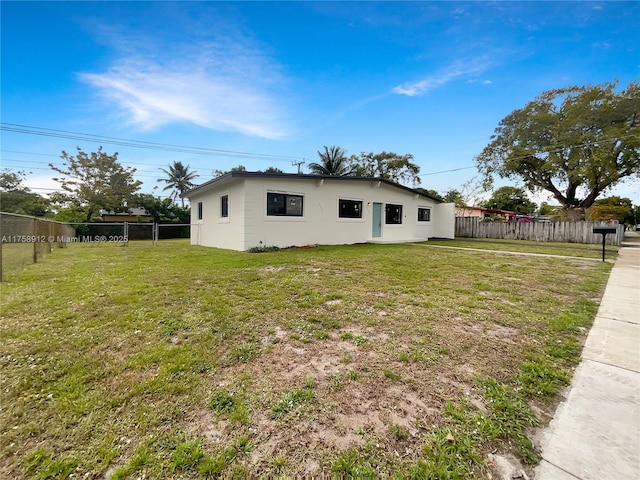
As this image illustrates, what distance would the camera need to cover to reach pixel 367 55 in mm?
11633

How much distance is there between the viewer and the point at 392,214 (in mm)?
15406

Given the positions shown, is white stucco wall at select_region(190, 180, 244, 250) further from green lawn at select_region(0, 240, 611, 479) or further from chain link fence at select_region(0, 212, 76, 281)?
green lawn at select_region(0, 240, 611, 479)

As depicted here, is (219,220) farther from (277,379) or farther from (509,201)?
(509,201)

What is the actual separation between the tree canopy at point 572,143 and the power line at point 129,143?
21436 millimetres

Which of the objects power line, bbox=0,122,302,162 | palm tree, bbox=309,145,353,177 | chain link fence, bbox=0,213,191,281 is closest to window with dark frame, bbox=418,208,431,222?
palm tree, bbox=309,145,353,177

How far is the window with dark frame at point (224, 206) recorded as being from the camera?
39.9 feet

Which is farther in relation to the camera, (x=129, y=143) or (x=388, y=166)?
(x=388, y=166)

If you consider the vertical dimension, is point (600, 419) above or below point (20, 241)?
below

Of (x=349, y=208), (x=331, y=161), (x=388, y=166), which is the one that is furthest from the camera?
(x=388, y=166)

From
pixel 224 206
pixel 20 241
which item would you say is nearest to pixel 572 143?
pixel 224 206

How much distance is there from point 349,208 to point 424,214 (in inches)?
278

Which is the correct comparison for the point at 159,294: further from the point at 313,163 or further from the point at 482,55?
the point at 313,163

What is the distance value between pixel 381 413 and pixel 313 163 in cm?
3040

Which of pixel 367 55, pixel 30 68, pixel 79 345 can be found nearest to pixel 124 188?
pixel 30 68
